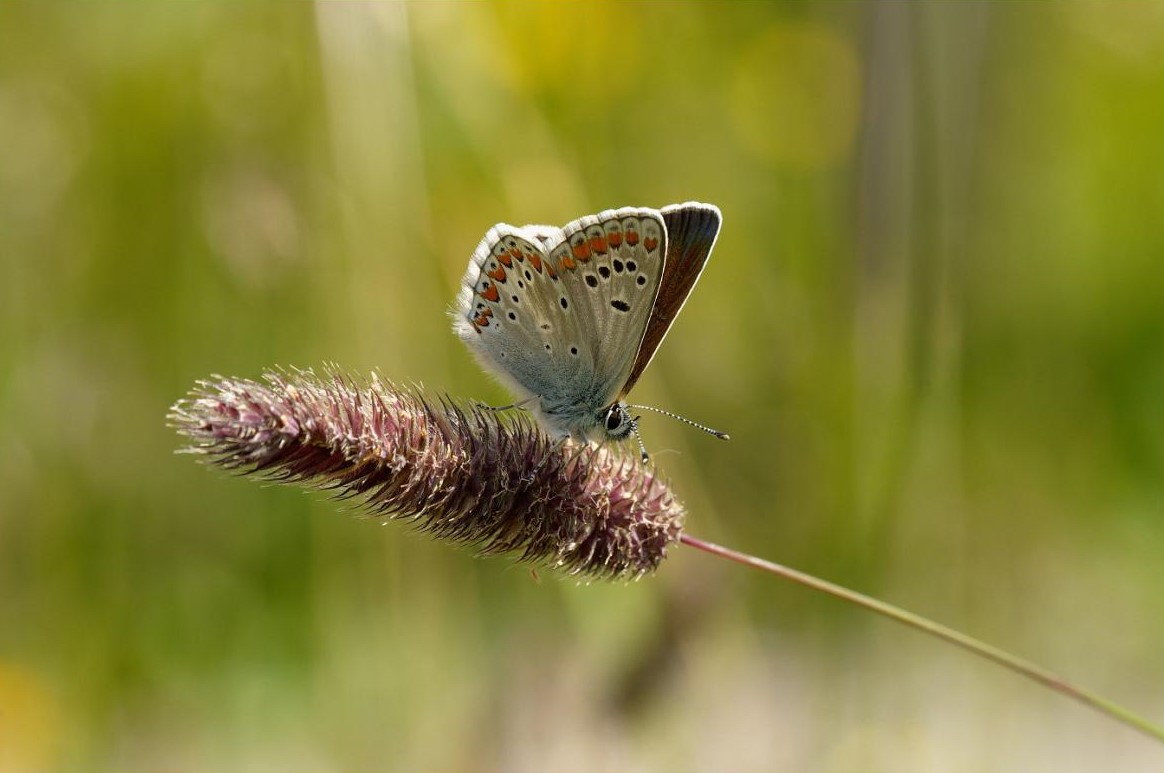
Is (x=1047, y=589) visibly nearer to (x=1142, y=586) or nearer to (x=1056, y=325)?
(x=1142, y=586)

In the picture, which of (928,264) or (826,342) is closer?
(928,264)

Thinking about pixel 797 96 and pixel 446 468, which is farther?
pixel 797 96

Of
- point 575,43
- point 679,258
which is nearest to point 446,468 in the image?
point 679,258

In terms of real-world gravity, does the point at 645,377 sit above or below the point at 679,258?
above

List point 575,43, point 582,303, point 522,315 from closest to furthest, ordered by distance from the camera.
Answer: point 582,303
point 522,315
point 575,43

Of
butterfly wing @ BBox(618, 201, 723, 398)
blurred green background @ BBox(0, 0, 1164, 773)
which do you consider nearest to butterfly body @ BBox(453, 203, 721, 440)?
butterfly wing @ BBox(618, 201, 723, 398)

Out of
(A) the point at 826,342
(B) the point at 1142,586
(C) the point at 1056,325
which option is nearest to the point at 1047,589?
(B) the point at 1142,586

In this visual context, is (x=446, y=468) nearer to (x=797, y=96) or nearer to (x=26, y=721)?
(x=26, y=721)
